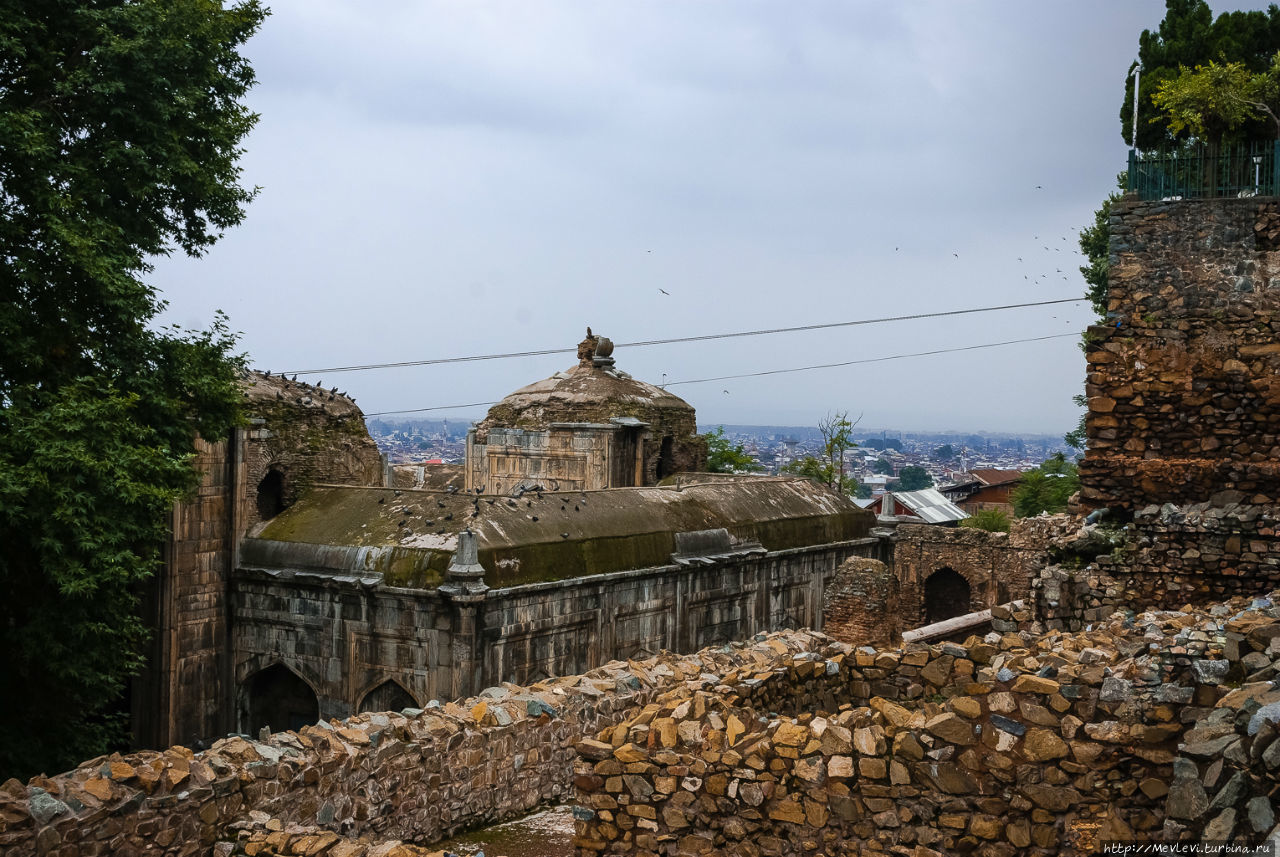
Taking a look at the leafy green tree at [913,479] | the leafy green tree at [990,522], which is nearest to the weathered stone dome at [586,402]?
the leafy green tree at [990,522]

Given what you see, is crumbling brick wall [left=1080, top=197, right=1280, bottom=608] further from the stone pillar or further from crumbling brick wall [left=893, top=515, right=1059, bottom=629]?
crumbling brick wall [left=893, top=515, right=1059, bottom=629]

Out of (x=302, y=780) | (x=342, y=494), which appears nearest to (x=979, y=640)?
(x=302, y=780)

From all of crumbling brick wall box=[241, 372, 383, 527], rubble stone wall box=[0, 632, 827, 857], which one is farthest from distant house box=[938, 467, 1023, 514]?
rubble stone wall box=[0, 632, 827, 857]

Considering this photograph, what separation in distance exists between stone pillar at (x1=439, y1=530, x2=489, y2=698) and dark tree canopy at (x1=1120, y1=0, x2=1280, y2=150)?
58.0ft

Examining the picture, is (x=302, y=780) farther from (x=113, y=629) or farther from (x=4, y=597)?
(x=4, y=597)

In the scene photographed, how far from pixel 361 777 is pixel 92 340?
838 centimetres

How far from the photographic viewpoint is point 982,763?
5.05 metres

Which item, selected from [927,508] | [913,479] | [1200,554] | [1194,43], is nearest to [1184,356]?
[1200,554]

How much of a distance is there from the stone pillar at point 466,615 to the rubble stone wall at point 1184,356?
28.4 ft

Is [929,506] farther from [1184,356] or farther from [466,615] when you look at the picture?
[1184,356]

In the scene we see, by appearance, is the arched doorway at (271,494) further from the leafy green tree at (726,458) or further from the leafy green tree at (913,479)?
the leafy green tree at (913,479)

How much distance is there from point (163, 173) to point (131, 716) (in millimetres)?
8628

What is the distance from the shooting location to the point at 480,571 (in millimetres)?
15742

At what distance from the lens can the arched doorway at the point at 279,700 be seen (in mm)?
17516
